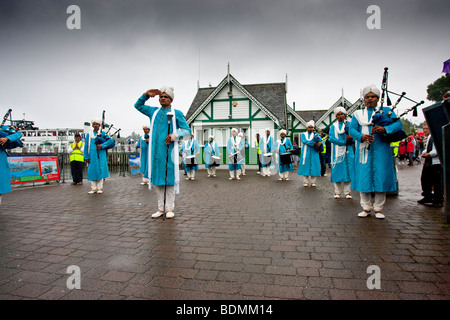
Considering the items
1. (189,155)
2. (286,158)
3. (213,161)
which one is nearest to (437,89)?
(286,158)

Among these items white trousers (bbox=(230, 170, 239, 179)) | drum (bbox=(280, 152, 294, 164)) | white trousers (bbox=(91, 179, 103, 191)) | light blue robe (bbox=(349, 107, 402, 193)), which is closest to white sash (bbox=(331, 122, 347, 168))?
light blue robe (bbox=(349, 107, 402, 193))

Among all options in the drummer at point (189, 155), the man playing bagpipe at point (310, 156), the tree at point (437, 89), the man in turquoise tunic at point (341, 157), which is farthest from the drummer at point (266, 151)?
the tree at point (437, 89)

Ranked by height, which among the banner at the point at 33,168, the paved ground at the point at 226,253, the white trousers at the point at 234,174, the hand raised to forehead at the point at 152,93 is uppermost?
the hand raised to forehead at the point at 152,93

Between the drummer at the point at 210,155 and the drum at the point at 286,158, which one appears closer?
the drum at the point at 286,158

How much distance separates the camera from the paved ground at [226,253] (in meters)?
2.21

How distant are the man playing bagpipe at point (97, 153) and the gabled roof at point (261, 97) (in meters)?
12.9

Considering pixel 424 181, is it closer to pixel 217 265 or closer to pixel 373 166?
pixel 373 166

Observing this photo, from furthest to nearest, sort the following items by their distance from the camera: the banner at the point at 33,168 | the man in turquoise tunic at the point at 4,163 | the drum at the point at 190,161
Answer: the drum at the point at 190,161 → the banner at the point at 33,168 → the man in turquoise tunic at the point at 4,163

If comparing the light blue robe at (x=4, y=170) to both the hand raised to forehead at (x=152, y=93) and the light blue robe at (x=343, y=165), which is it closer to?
the hand raised to forehead at (x=152, y=93)

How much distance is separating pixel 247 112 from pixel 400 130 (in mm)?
17025

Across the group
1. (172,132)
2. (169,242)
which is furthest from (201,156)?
(169,242)

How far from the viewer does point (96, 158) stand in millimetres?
8375

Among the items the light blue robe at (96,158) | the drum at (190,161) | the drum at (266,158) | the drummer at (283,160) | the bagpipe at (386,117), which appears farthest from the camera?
the drum at (266,158)

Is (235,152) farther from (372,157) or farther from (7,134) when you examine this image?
(7,134)
